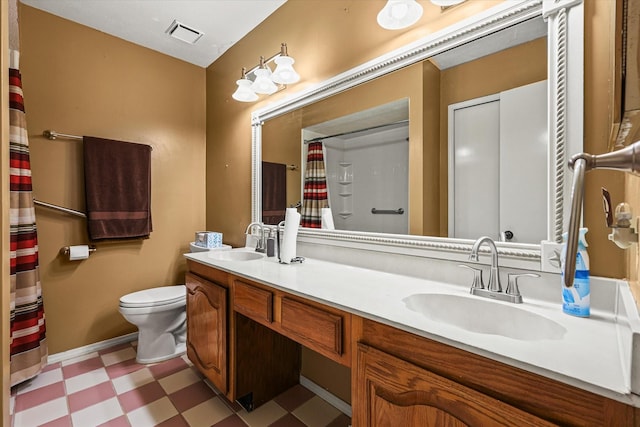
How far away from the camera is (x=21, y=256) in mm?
1795

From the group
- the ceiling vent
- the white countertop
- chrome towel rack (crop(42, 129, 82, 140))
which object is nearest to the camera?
the white countertop

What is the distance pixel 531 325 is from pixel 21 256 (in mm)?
2570

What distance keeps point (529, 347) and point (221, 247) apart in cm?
215

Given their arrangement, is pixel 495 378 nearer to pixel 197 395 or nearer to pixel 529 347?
pixel 529 347

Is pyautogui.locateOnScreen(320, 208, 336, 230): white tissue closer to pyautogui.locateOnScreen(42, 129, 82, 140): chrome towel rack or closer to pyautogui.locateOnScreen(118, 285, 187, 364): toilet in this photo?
pyautogui.locateOnScreen(118, 285, 187, 364): toilet

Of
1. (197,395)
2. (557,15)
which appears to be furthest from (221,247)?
(557,15)

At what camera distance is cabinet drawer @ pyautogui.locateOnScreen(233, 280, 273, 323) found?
125 centimetres

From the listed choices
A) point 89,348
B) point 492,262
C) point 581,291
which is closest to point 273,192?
point 492,262

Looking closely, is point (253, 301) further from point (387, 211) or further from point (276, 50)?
point (276, 50)

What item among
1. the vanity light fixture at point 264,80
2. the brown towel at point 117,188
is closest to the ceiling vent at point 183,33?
the vanity light fixture at point 264,80

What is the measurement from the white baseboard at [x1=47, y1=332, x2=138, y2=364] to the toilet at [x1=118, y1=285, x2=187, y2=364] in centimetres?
40

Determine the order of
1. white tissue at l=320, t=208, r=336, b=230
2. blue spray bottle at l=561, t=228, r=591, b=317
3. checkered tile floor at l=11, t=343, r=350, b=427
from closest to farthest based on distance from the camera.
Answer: blue spray bottle at l=561, t=228, r=591, b=317
checkered tile floor at l=11, t=343, r=350, b=427
white tissue at l=320, t=208, r=336, b=230

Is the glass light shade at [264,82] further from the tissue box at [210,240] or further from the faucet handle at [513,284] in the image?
the faucet handle at [513,284]

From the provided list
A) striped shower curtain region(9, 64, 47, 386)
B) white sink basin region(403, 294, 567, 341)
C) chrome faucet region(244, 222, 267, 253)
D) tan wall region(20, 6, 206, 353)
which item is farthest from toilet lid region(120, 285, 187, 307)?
white sink basin region(403, 294, 567, 341)
